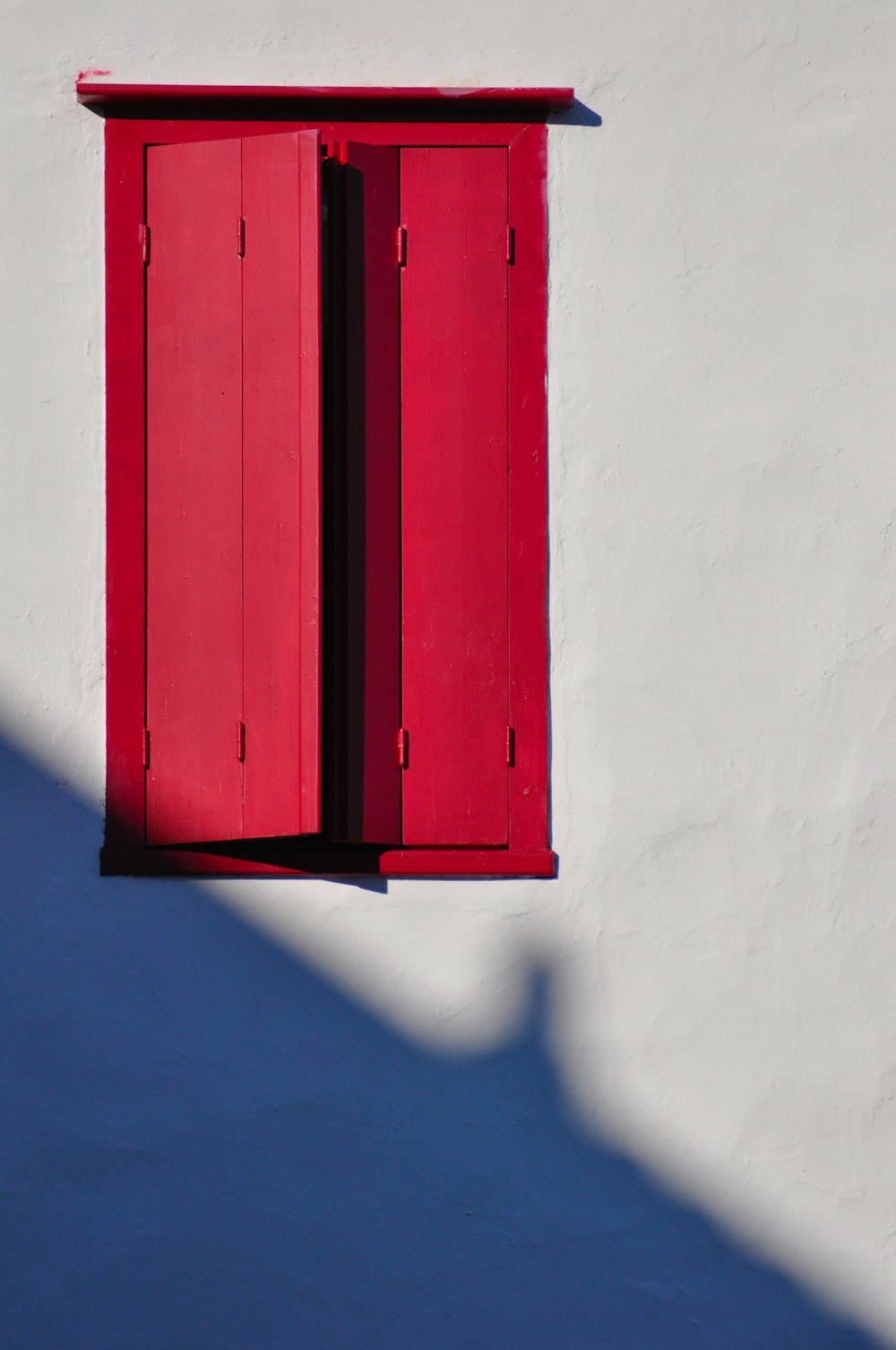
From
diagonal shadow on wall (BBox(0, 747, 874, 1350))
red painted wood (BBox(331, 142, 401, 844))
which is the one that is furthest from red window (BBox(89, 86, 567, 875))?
diagonal shadow on wall (BBox(0, 747, 874, 1350))

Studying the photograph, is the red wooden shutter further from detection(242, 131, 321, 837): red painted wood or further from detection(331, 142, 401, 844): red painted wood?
detection(331, 142, 401, 844): red painted wood

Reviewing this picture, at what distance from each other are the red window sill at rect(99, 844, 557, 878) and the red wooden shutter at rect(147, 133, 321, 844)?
0.06m

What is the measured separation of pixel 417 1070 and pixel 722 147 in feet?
7.94

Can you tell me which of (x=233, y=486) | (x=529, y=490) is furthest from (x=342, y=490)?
(x=529, y=490)

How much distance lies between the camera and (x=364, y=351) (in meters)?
3.25

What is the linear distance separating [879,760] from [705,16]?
1923 millimetres

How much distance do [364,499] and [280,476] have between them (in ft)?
0.71

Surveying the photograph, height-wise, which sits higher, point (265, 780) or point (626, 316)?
point (626, 316)

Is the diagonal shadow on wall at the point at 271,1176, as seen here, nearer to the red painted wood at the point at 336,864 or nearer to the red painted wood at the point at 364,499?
the red painted wood at the point at 336,864

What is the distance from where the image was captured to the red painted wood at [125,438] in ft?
10.6

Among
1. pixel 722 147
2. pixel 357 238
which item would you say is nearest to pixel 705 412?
pixel 722 147

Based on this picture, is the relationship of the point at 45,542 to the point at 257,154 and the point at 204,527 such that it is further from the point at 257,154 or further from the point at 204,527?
the point at 257,154

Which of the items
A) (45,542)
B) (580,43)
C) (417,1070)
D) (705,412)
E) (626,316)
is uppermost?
(580,43)

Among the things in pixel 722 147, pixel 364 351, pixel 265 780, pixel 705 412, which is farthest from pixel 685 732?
pixel 722 147
